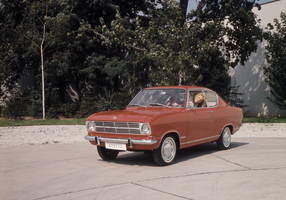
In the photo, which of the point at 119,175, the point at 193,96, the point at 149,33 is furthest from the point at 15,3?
the point at 119,175

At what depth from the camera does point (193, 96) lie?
27.3 ft

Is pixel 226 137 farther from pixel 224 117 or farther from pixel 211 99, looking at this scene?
pixel 211 99

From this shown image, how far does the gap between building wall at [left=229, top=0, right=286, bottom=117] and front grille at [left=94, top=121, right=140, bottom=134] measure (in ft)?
59.8

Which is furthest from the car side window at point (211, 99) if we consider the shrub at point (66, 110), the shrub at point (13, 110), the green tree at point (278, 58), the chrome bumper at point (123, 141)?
the shrub at point (66, 110)

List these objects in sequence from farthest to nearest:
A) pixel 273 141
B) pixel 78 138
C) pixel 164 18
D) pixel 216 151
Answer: pixel 164 18 < pixel 78 138 < pixel 273 141 < pixel 216 151

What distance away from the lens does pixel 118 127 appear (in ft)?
22.8

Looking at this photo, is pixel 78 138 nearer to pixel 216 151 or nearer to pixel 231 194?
pixel 216 151

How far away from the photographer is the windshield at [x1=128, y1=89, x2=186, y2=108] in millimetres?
7768

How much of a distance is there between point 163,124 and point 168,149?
61cm

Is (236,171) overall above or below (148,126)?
below

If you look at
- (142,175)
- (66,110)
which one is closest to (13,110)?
(66,110)

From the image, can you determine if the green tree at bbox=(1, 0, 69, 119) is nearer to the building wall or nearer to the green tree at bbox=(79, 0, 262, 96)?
the green tree at bbox=(79, 0, 262, 96)

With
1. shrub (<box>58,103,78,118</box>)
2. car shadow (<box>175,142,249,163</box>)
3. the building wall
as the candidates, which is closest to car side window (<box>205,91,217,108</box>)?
car shadow (<box>175,142,249,163</box>)

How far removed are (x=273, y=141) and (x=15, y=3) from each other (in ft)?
64.5
